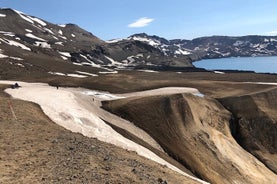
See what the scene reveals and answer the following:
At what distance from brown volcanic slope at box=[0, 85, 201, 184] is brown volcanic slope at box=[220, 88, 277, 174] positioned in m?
32.9

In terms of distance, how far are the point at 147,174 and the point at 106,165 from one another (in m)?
2.67

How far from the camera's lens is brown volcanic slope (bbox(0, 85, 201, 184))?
798 inches

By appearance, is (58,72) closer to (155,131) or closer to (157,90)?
(157,90)

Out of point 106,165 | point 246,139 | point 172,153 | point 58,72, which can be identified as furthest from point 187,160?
point 58,72

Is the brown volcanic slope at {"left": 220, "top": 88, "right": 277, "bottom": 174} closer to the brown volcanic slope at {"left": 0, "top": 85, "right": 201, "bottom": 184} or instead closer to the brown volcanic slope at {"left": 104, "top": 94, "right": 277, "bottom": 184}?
the brown volcanic slope at {"left": 104, "top": 94, "right": 277, "bottom": 184}

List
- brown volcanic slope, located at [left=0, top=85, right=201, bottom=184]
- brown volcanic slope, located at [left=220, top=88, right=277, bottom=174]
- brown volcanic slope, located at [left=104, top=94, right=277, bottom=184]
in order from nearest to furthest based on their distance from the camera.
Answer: brown volcanic slope, located at [left=0, top=85, right=201, bottom=184], brown volcanic slope, located at [left=104, top=94, right=277, bottom=184], brown volcanic slope, located at [left=220, top=88, right=277, bottom=174]

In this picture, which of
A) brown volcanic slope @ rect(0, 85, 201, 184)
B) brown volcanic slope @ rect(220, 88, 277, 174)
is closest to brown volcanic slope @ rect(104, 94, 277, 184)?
brown volcanic slope @ rect(220, 88, 277, 174)

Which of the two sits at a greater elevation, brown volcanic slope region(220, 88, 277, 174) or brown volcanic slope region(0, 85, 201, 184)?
brown volcanic slope region(0, 85, 201, 184)

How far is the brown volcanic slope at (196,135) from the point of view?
145 feet

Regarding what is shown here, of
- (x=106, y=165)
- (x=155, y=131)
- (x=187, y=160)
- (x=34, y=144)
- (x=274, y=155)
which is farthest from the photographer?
(x=274, y=155)

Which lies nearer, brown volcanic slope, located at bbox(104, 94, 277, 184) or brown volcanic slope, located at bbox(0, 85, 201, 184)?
brown volcanic slope, located at bbox(0, 85, 201, 184)

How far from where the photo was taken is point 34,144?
82.1 feet

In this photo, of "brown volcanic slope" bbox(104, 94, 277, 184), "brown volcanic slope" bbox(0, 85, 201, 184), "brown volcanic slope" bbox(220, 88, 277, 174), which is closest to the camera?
"brown volcanic slope" bbox(0, 85, 201, 184)

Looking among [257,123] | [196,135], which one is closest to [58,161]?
[196,135]
